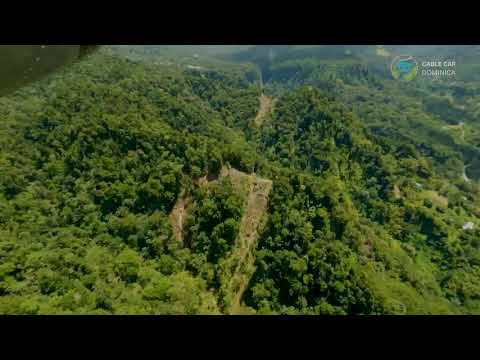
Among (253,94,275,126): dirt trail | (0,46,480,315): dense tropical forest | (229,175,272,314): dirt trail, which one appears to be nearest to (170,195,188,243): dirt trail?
(0,46,480,315): dense tropical forest

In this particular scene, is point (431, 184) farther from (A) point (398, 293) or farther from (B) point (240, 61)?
(B) point (240, 61)

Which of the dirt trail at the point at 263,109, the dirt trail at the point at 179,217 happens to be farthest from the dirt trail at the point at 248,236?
the dirt trail at the point at 263,109

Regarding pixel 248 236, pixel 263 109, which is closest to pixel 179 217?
pixel 248 236

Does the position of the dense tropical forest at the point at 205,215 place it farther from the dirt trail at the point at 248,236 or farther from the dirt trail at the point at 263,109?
the dirt trail at the point at 263,109

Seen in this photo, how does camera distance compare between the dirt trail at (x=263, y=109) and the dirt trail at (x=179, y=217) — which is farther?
the dirt trail at (x=263, y=109)

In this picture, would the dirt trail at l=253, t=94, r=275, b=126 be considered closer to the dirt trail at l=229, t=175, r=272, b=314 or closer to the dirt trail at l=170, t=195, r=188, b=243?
the dirt trail at l=229, t=175, r=272, b=314
